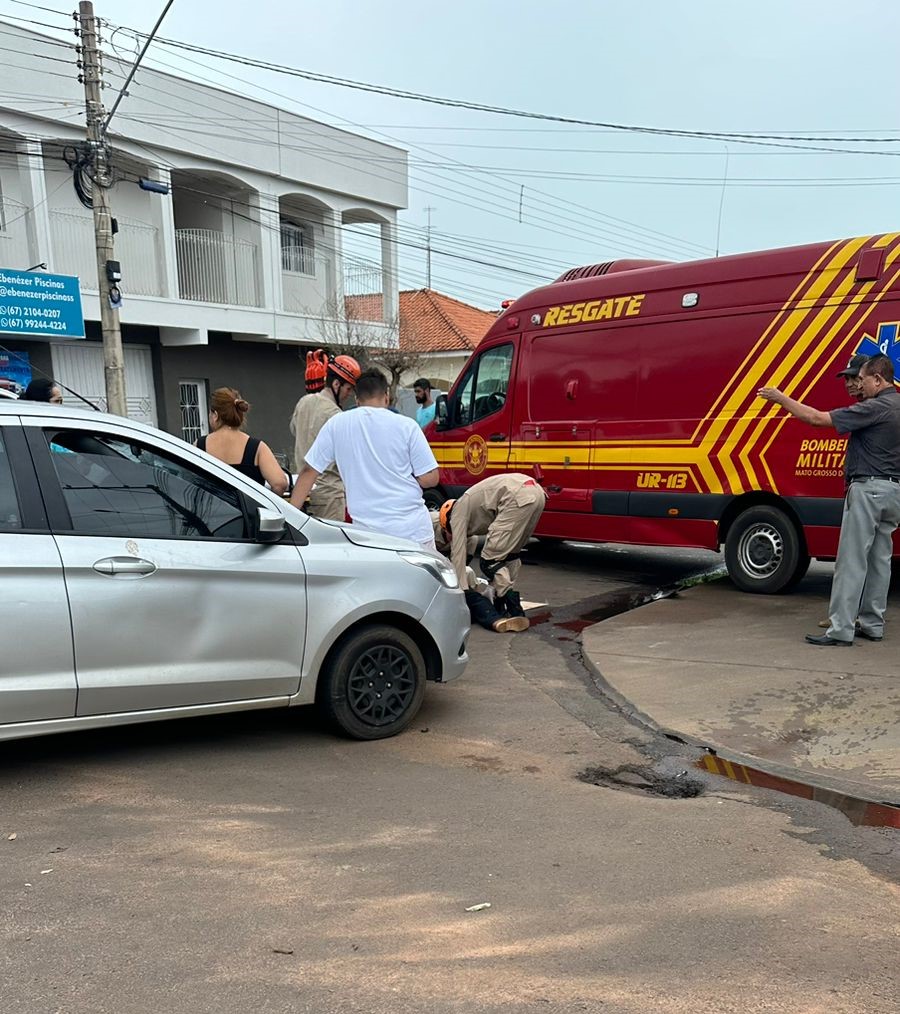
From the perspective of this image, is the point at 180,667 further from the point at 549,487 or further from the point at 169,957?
the point at 549,487

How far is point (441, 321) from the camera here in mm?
34719

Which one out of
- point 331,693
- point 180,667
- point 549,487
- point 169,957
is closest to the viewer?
point 169,957

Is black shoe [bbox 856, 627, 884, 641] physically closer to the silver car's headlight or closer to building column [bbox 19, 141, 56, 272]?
the silver car's headlight

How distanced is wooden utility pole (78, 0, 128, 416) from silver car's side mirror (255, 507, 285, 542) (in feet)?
36.1

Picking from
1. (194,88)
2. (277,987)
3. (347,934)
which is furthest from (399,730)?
(194,88)

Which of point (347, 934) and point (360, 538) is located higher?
point (360, 538)

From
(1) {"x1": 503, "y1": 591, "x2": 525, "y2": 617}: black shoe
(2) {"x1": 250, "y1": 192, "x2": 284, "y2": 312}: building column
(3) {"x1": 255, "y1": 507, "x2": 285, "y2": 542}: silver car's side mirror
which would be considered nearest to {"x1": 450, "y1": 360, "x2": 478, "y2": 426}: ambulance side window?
(1) {"x1": 503, "y1": 591, "x2": 525, "y2": 617}: black shoe

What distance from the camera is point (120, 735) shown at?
475 centimetres

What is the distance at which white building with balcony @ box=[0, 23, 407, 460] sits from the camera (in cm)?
1633

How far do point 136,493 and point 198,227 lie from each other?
18354mm

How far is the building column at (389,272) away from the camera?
76.0 feet

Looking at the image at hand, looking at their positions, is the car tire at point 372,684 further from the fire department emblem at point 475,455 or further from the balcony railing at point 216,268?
the balcony railing at point 216,268

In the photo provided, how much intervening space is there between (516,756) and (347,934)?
1852 mm

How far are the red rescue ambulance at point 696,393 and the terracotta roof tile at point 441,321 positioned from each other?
21113 mm
